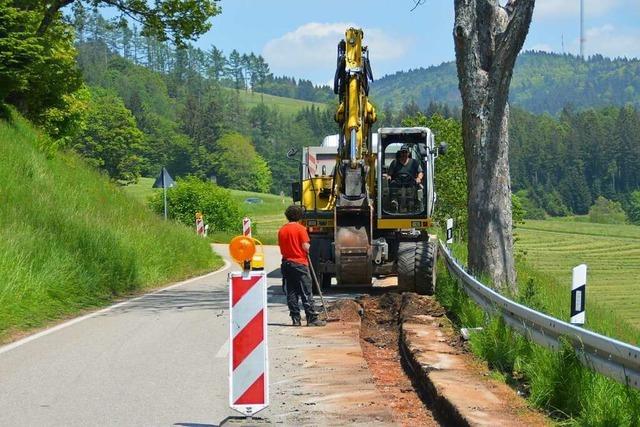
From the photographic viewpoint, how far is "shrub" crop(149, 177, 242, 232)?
8550 centimetres

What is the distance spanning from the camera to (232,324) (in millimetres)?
8539

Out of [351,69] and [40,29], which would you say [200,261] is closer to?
[40,29]

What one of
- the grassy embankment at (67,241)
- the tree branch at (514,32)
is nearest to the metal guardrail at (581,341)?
the tree branch at (514,32)

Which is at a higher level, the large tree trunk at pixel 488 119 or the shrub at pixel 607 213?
the large tree trunk at pixel 488 119

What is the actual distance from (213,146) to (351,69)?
157213 millimetres

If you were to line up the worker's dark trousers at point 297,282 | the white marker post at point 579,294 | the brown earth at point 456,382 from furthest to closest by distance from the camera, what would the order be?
1. the worker's dark trousers at point 297,282
2. the white marker post at point 579,294
3. the brown earth at point 456,382

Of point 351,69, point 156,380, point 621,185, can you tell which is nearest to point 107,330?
point 156,380

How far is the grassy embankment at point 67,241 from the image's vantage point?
656 inches

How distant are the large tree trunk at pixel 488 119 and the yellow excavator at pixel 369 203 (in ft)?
11.1

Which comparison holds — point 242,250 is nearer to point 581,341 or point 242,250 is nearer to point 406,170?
point 581,341

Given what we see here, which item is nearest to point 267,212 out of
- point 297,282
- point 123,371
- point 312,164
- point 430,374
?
point 312,164

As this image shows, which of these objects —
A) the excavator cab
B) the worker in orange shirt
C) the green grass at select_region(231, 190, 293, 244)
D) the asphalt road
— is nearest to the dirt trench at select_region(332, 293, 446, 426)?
the worker in orange shirt

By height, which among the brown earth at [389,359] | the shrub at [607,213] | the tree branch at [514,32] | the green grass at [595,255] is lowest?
the green grass at [595,255]

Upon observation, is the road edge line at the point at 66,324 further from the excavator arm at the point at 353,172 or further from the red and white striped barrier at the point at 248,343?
the red and white striped barrier at the point at 248,343
